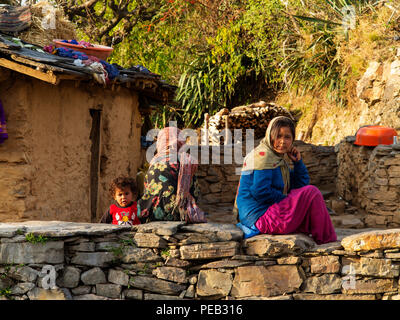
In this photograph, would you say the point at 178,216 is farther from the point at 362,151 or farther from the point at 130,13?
the point at 130,13

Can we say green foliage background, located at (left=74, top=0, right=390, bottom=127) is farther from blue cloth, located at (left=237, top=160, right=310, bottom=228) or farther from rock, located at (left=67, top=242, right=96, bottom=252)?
rock, located at (left=67, top=242, right=96, bottom=252)

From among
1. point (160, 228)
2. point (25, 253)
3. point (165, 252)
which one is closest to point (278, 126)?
point (160, 228)

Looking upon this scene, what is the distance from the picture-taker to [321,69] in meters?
13.9

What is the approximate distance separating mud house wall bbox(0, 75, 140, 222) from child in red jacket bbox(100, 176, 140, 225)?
169 cm

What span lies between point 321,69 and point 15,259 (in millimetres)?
11786

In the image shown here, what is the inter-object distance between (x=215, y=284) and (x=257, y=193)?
744mm

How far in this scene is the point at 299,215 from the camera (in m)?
3.71

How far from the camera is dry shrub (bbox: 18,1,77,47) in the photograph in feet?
25.7

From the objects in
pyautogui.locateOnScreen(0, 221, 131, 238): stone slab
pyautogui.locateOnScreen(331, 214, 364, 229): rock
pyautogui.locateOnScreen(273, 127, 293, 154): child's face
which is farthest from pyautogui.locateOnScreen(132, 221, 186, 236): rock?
pyautogui.locateOnScreen(331, 214, 364, 229): rock

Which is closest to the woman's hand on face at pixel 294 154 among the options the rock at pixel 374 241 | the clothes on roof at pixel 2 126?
the rock at pixel 374 241

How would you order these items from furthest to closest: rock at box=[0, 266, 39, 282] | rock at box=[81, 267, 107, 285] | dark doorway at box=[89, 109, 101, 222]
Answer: dark doorway at box=[89, 109, 101, 222], rock at box=[81, 267, 107, 285], rock at box=[0, 266, 39, 282]

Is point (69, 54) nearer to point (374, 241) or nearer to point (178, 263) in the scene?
point (178, 263)

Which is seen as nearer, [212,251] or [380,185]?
[212,251]

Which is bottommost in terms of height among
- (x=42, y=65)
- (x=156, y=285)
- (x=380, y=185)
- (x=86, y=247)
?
(x=156, y=285)
